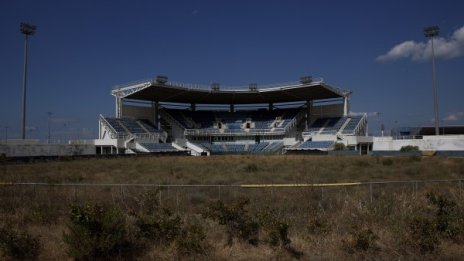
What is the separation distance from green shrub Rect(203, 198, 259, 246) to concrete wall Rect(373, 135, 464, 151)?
53445 millimetres

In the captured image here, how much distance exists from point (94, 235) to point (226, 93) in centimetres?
6854

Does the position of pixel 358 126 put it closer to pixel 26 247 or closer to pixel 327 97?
pixel 327 97

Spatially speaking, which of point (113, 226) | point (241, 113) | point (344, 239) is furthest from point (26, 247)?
point (241, 113)

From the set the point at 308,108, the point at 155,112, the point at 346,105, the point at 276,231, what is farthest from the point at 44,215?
the point at 308,108

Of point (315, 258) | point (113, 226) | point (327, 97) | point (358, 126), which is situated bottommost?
point (315, 258)

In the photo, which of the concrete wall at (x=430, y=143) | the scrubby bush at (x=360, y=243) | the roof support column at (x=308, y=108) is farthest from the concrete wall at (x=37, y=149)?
the concrete wall at (x=430, y=143)

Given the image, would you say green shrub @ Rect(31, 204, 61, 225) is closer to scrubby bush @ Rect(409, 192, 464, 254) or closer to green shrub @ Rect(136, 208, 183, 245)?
green shrub @ Rect(136, 208, 183, 245)

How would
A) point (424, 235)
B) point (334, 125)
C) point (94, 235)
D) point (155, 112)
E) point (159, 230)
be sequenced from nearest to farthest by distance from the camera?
point (94, 235), point (424, 235), point (159, 230), point (334, 125), point (155, 112)

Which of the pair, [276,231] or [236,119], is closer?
[276,231]

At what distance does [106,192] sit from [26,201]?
295 cm

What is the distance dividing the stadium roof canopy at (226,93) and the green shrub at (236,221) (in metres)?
58.0

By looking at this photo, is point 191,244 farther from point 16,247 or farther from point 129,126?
point 129,126

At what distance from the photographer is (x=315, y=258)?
7121 mm

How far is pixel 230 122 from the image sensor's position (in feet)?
270
